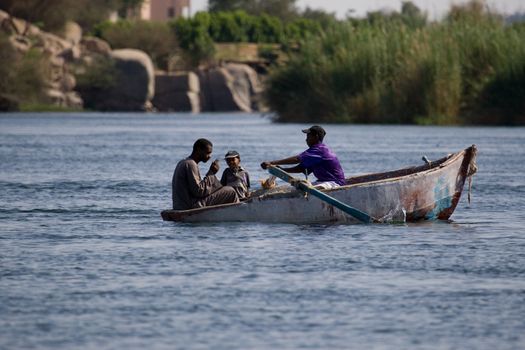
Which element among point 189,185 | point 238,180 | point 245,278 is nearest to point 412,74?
point 238,180

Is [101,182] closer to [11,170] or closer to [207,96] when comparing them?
[11,170]

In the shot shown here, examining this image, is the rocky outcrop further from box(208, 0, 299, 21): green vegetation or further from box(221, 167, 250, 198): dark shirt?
box(221, 167, 250, 198): dark shirt

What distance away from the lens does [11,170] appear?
3142cm

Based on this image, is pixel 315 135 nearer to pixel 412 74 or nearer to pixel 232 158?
pixel 232 158

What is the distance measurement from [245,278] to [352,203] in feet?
15.3

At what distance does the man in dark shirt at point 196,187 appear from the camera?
18.5m

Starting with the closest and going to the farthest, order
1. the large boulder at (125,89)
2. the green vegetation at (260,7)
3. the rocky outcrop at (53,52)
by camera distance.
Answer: the rocky outcrop at (53,52) < the large boulder at (125,89) < the green vegetation at (260,7)

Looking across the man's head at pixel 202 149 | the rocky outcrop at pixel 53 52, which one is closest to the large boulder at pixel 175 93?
the rocky outcrop at pixel 53 52

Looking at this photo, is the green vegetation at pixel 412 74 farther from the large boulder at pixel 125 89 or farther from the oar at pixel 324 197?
the large boulder at pixel 125 89

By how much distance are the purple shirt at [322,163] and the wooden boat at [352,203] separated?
273mm

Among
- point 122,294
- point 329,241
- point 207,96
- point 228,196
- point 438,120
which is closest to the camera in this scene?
point 122,294

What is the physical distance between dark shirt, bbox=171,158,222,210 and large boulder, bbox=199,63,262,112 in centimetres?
9770

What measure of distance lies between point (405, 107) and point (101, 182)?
2632cm

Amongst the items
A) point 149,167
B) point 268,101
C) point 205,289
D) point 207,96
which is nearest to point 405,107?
point 268,101
